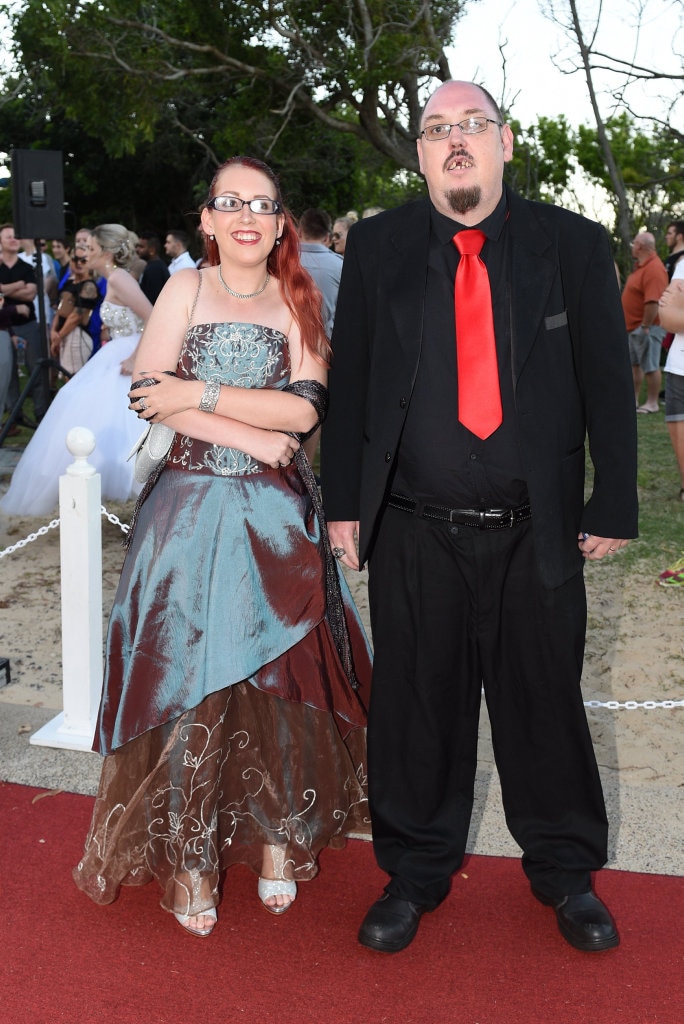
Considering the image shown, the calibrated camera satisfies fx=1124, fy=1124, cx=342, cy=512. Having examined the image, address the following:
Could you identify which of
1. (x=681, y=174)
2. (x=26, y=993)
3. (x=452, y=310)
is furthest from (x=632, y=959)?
(x=681, y=174)

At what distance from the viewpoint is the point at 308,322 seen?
332 cm

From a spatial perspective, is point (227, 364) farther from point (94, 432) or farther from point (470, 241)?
point (94, 432)

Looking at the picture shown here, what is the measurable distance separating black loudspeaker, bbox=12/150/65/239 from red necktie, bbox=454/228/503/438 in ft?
25.3

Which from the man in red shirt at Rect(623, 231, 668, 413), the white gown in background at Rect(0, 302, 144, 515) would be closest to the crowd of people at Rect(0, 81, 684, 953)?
the white gown in background at Rect(0, 302, 144, 515)

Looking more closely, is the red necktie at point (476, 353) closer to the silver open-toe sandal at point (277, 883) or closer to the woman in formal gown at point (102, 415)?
the silver open-toe sandal at point (277, 883)

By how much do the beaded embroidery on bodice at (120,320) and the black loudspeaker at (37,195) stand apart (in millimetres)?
2377

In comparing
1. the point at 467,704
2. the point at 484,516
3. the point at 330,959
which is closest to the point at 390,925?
the point at 330,959

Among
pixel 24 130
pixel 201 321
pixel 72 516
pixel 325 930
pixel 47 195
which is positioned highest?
pixel 24 130

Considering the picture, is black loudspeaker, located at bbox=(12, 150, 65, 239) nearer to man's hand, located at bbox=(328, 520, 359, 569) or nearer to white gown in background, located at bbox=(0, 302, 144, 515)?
white gown in background, located at bbox=(0, 302, 144, 515)

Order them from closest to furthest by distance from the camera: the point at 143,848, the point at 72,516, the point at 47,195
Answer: the point at 143,848 → the point at 72,516 → the point at 47,195

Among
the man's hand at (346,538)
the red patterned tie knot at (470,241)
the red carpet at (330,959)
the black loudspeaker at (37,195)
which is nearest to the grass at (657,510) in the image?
the red carpet at (330,959)

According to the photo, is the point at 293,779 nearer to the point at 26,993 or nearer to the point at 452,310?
the point at 26,993

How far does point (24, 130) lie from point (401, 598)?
33.6m

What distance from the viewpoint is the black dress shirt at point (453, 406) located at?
2.97 meters
